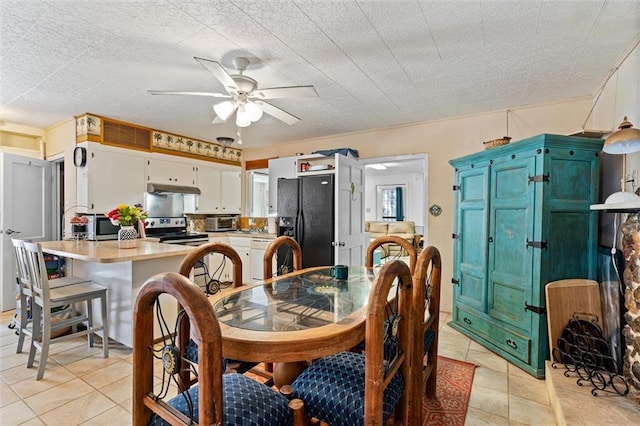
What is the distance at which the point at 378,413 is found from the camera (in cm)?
109

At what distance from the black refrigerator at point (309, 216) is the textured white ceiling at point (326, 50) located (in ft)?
3.31

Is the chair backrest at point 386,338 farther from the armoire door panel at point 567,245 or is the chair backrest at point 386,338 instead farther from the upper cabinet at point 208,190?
the upper cabinet at point 208,190

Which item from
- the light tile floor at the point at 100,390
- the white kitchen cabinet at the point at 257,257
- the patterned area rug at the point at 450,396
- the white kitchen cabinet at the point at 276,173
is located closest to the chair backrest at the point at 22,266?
the light tile floor at the point at 100,390

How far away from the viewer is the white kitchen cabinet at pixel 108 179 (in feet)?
12.4

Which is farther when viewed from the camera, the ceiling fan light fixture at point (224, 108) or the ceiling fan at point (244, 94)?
the ceiling fan light fixture at point (224, 108)

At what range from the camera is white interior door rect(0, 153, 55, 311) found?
3.83m

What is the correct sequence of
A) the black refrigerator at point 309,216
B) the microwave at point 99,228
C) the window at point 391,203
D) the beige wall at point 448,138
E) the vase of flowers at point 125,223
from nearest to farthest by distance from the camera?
the vase of flowers at point 125,223 → the beige wall at point 448,138 → the microwave at point 99,228 → the black refrigerator at point 309,216 → the window at point 391,203

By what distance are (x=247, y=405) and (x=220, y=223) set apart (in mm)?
4699

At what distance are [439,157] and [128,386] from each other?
12.6 feet

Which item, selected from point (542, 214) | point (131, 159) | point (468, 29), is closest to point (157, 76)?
point (131, 159)

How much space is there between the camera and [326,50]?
7.44 ft

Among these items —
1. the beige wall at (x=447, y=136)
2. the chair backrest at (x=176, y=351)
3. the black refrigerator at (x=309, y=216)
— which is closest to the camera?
the chair backrest at (x=176, y=351)

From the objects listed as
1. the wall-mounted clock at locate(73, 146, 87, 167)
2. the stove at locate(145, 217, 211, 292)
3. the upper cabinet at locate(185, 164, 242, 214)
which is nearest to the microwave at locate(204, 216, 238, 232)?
the upper cabinet at locate(185, 164, 242, 214)

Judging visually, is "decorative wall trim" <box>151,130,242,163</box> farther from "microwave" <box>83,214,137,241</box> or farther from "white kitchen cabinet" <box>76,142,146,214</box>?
"microwave" <box>83,214,137,241</box>
